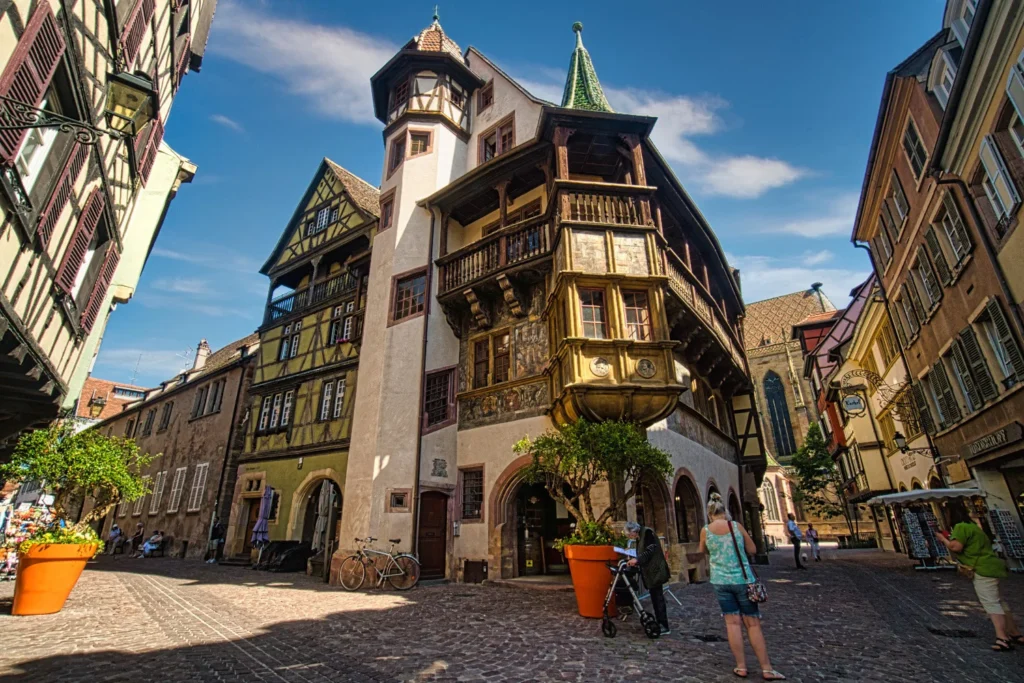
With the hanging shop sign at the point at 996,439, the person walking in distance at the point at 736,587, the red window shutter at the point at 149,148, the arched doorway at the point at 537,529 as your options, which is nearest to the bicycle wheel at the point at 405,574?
the arched doorway at the point at 537,529

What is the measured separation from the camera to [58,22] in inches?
219

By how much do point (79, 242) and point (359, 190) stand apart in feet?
48.5

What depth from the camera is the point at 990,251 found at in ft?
30.3

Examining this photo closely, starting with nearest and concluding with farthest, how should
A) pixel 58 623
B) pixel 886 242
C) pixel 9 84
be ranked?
pixel 9 84 < pixel 58 623 < pixel 886 242

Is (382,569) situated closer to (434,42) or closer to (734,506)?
(734,506)

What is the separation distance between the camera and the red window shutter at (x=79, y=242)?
728 centimetres

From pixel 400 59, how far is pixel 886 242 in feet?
55.7

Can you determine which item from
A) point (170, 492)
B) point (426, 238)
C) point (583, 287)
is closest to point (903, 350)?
point (583, 287)

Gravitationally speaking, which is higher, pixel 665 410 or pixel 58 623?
pixel 665 410

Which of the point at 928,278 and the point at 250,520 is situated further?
the point at 250,520

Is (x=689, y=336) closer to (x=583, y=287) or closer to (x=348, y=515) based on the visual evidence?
(x=583, y=287)

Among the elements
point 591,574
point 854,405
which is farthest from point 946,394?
point 591,574

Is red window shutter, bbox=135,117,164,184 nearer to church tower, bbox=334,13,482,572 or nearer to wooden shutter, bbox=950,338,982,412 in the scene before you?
church tower, bbox=334,13,482,572

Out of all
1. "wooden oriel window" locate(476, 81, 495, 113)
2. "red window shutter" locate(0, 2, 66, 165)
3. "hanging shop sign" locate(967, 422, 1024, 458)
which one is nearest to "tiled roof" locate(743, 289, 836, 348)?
"hanging shop sign" locate(967, 422, 1024, 458)
